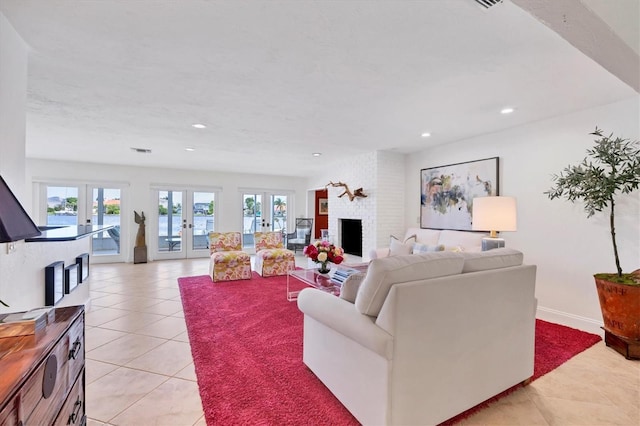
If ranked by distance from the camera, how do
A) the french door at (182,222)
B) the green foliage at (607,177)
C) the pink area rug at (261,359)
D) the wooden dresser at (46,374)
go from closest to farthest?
the wooden dresser at (46,374), the pink area rug at (261,359), the green foliage at (607,177), the french door at (182,222)

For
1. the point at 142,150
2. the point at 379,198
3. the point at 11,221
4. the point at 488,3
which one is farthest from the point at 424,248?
the point at 142,150

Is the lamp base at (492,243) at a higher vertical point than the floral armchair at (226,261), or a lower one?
higher

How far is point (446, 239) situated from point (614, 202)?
1745mm

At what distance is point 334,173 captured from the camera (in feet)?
21.9

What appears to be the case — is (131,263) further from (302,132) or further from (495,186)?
(495,186)

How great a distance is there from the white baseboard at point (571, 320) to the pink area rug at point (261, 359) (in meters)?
0.15

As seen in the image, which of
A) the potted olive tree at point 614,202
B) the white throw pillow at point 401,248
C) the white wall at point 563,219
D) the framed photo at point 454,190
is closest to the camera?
the potted olive tree at point 614,202

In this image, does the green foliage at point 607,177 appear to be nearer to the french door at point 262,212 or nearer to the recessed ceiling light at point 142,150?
the recessed ceiling light at point 142,150

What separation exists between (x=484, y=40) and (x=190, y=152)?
15.7ft

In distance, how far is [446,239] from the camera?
4.09 meters

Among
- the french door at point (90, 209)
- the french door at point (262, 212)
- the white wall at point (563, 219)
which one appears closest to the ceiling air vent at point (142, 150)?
the french door at point (90, 209)

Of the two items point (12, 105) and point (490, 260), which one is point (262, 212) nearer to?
point (12, 105)

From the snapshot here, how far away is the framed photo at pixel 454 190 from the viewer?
3.90 meters

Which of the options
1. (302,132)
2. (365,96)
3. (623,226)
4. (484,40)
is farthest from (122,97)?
(623,226)
